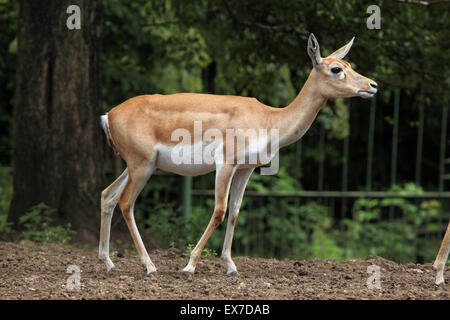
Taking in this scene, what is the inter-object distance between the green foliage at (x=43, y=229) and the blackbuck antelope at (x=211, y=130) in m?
1.80

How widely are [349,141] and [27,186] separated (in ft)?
22.2

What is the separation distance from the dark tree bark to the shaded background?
2 centimetres

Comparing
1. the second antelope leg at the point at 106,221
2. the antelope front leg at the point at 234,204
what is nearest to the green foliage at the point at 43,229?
the second antelope leg at the point at 106,221

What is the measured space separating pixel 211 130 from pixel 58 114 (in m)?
2.87

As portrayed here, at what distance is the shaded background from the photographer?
8.23 metres

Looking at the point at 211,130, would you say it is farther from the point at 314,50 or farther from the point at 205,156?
the point at 314,50

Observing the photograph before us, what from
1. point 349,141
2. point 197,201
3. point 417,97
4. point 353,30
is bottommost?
point 197,201

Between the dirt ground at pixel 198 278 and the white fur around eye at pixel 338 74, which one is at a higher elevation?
the white fur around eye at pixel 338 74

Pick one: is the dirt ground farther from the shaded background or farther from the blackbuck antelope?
the shaded background

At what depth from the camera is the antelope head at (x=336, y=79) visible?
5887 millimetres

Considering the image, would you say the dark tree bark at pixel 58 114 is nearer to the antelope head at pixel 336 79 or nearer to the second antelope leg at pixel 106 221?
the second antelope leg at pixel 106 221

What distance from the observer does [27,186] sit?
8.30 meters

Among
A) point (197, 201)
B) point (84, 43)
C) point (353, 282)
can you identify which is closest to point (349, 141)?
point (197, 201)

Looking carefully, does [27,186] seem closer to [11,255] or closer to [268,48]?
[11,255]
